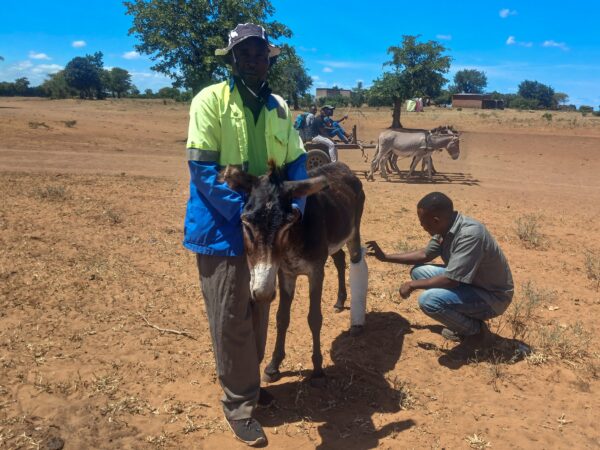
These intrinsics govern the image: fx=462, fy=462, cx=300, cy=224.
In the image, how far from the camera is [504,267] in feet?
14.6

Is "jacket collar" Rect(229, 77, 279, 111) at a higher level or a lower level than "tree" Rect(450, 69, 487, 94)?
lower

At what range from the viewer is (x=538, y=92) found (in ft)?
286

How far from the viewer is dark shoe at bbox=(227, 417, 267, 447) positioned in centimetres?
326

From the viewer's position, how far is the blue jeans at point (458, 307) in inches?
173

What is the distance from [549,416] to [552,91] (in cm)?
9897

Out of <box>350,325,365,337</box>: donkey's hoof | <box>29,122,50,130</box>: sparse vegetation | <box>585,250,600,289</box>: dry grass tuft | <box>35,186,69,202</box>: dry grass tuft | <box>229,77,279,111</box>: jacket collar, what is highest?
<box>29,122,50,130</box>: sparse vegetation

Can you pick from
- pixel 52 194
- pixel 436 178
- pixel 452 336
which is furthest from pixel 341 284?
pixel 436 178

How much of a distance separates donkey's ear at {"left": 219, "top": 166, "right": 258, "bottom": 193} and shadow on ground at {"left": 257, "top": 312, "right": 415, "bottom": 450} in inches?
74.6

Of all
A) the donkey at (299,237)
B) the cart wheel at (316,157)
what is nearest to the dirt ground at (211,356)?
the donkey at (299,237)

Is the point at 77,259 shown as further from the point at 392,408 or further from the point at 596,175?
the point at 596,175

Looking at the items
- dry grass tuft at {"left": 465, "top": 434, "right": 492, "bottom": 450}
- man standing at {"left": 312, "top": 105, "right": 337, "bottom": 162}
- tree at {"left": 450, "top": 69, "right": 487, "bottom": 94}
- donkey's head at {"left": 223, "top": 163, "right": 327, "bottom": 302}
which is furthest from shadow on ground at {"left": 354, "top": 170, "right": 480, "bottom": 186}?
tree at {"left": 450, "top": 69, "right": 487, "bottom": 94}

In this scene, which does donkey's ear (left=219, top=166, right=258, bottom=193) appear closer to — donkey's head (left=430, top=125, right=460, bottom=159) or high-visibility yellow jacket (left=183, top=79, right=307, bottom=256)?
high-visibility yellow jacket (left=183, top=79, right=307, bottom=256)

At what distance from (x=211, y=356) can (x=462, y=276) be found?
246cm

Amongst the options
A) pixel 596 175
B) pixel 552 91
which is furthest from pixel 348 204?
pixel 552 91
